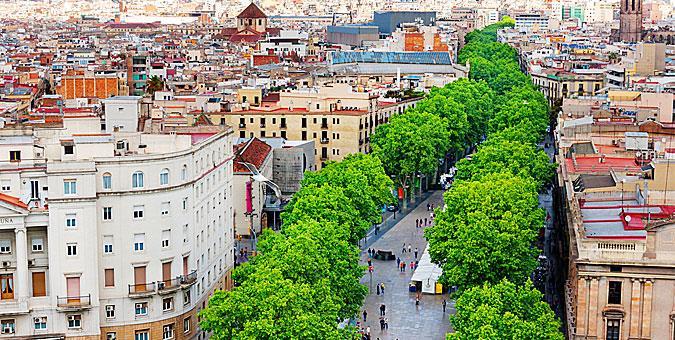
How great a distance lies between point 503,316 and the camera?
55219mm

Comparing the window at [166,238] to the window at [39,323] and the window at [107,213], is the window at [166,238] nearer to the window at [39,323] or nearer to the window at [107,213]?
the window at [107,213]

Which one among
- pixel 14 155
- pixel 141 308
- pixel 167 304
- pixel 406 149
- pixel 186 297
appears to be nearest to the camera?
pixel 141 308

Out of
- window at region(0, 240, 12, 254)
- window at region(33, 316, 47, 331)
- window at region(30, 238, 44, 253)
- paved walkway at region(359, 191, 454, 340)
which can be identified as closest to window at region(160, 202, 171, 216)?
window at region(30, 238, 44, 253)

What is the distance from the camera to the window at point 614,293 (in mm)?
54625

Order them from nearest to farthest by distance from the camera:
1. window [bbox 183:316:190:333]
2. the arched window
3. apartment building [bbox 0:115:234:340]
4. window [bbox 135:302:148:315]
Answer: apartment building [bbox 0:115:234:340]
window [bbox 135:302:148:315]
the arched window
window [bbox 183:316:190:333]

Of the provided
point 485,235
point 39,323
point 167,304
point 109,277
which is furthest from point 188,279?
point 485,235

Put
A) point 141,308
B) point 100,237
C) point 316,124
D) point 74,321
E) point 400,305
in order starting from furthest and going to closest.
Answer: point 316,124 < point 400,305 < point 141,308 < point 100,237 < point 74,321

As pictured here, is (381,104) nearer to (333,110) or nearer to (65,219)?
(333,110)

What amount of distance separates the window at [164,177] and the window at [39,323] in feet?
31.0

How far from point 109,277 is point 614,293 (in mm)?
26189

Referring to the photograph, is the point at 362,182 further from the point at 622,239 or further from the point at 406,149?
the point at 622,239

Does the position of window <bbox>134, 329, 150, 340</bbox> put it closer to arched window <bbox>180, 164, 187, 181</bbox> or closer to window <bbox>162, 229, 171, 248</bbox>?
window <bbox>162, 229, 171, 248</bbox>

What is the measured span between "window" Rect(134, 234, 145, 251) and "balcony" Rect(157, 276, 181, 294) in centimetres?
222

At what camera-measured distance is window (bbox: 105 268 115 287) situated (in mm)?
62500
